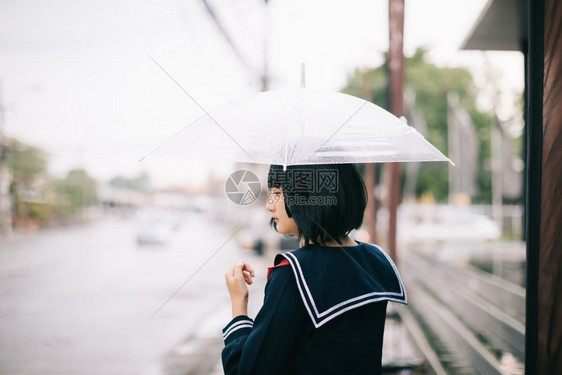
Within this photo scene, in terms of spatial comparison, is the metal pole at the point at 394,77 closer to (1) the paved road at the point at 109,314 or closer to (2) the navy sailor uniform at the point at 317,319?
(1) the paved road at the point at 109,314

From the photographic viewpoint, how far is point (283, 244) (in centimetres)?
1528

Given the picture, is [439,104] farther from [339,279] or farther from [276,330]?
[276,330]

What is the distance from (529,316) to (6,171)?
19284 mm

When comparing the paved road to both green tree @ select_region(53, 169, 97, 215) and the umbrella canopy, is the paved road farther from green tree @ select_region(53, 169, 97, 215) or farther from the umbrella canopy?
green tree @ select_region(53, 169, 97, 215)

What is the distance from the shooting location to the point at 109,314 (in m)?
7.75

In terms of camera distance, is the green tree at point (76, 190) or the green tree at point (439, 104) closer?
the green tree at point (76, 190)

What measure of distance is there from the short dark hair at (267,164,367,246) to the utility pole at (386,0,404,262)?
383 cm

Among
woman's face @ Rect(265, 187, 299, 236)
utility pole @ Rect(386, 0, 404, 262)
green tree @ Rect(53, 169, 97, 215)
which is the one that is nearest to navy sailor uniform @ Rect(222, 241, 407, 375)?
woman's face @ Rect(265, 187, 299, 236)

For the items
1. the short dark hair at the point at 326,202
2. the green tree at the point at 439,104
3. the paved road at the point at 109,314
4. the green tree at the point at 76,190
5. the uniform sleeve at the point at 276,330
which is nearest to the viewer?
the uniform sleeve at the point at 276,330

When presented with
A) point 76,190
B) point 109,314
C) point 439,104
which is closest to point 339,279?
point 109,314

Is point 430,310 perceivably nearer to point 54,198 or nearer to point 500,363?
point 500,363

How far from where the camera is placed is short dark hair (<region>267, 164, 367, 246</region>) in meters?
1.41

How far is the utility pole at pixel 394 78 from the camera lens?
5.34 m

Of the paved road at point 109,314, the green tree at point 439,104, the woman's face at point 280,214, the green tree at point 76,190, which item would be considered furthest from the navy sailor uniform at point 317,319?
the green tree at point 439,104
